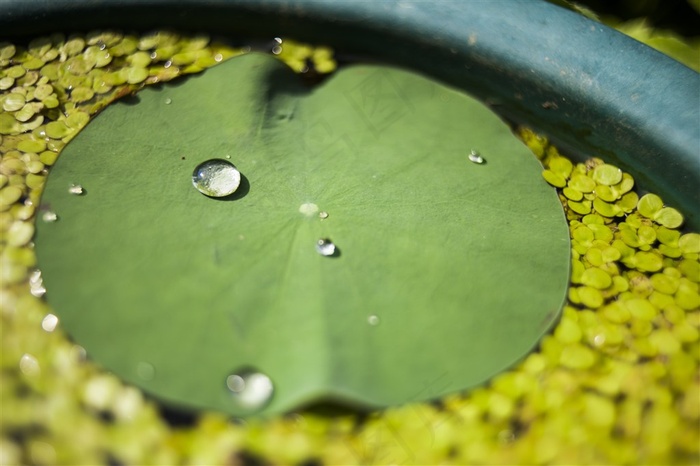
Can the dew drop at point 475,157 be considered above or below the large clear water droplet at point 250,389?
above

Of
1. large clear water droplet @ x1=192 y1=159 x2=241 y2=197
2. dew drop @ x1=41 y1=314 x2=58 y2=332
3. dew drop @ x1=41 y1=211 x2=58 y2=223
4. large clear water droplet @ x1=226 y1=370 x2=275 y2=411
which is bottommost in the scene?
dew drop @ x1=41 y1=314 x2=58 y2=332

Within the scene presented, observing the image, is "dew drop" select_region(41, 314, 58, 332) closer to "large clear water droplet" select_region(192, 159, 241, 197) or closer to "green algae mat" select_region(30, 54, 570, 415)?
"green algae mat" select_region(30, 54, 570, 415)

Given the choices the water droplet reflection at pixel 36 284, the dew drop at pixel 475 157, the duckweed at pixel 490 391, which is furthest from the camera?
the dew drop at pixel 475 157

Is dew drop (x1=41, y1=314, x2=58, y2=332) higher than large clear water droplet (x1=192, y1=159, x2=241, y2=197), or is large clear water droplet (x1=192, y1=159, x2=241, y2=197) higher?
large clear water droplet (x1=192, y1=159, x2=241, y2=197)

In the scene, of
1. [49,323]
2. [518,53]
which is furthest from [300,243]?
[518,53]

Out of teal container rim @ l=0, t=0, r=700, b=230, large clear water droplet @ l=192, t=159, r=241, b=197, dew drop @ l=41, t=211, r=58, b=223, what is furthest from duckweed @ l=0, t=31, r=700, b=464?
large clear water droplet @ l=192, t=159, r=241, b=197

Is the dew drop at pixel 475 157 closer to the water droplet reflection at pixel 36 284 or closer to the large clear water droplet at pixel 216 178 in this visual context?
the large clear water droplet at pixel 216 178

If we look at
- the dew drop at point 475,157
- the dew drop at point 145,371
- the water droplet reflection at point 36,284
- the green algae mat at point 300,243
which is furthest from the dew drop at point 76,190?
the dew drop at point 475,157
